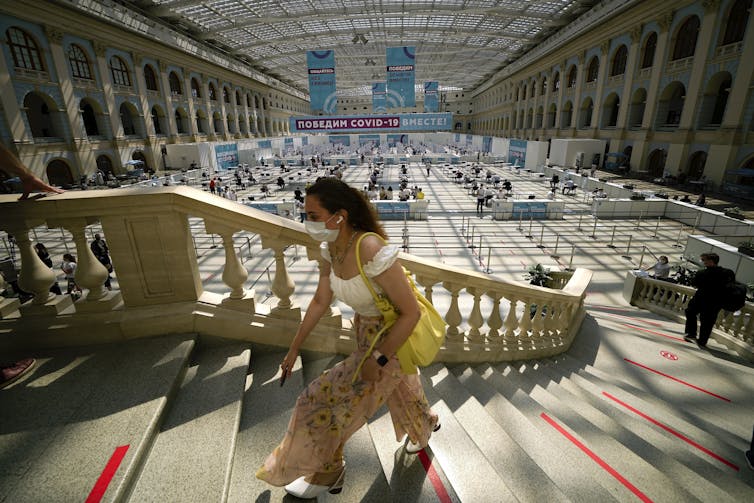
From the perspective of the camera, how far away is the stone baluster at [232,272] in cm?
229

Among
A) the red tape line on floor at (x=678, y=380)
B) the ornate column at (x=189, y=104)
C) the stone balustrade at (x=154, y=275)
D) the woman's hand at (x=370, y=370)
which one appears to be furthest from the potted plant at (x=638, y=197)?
the ornate column at (x=189, y=104)

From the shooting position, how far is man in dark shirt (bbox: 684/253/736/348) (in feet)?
15.0

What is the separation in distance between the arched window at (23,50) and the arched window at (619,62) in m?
39.6

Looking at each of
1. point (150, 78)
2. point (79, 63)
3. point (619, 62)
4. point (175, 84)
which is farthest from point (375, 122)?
point (175, 84)

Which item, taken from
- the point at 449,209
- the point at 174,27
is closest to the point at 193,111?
the point at 174,27

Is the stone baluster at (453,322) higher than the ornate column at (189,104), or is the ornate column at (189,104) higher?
the ornate column at (189,104)

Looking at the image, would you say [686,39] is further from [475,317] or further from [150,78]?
[150,78]

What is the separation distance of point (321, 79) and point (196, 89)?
22.8 meters

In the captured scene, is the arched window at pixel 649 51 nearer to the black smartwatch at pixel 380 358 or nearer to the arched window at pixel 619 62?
the arched window at pixel 619 62

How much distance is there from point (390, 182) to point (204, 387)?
26.2 meters

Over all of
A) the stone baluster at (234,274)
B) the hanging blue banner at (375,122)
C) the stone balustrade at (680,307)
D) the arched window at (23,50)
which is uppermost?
the arched window at (23,50)

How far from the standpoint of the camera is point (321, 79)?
76.9ft

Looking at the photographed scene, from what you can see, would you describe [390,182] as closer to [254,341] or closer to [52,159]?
[52,159]

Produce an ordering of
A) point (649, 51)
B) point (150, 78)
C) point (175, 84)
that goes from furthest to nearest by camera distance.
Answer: point (175, 84)
point (150, 78)
point (649, 51)
